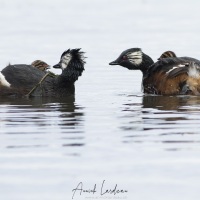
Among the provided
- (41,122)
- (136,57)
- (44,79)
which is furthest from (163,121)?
(136,57)

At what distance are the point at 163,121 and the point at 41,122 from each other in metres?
1.46

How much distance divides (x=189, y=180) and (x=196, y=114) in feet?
14.2

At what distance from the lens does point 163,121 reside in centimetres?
1270

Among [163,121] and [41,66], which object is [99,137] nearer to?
[163,121]

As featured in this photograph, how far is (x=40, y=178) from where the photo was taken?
30.1 feet

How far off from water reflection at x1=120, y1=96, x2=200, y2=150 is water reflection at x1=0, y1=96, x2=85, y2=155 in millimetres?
598

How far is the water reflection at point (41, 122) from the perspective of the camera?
11.0 m

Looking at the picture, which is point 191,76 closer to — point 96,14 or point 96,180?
point 96,180

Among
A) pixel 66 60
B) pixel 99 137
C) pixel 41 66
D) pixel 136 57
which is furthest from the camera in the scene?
pixel 41 66

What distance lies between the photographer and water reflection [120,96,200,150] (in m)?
11.1

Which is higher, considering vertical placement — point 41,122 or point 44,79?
point 44,79

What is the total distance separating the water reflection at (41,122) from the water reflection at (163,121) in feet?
1.96

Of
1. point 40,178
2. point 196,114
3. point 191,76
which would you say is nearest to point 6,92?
point 191,76

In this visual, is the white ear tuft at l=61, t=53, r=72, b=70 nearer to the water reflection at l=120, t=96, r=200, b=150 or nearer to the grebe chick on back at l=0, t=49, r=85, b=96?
the grebe chick on back at l=0, t=49, r=85, b=96
